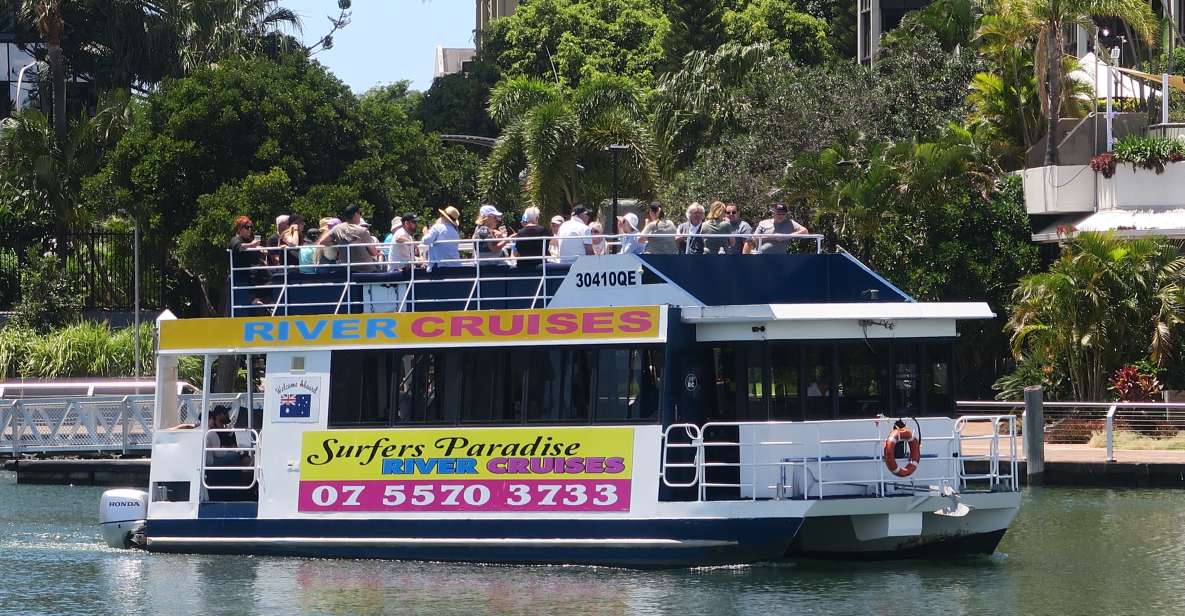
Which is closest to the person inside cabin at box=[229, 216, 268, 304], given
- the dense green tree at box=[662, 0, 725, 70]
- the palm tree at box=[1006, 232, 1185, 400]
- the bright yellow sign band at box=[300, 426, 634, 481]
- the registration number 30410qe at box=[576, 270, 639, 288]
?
the bright yellow sign band at box=[300, 426, 634, 481]

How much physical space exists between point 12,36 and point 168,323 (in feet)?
147

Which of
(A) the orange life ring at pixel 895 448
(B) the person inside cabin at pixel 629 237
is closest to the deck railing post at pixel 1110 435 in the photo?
(A) the orange life ring at pixel 895 448

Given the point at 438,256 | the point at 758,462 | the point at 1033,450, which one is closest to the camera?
the point at 758,462

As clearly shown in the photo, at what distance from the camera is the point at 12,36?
2488 inches

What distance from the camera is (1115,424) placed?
1187 inches

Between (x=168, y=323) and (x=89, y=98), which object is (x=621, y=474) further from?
(x=89, y=98)

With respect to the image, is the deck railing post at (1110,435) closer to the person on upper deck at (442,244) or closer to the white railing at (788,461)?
the white railing at (788,461)

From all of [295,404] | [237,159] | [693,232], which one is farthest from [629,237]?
[237,159]

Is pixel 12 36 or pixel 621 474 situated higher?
pixel 12 36

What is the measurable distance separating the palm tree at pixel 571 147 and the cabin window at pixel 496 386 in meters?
26.1

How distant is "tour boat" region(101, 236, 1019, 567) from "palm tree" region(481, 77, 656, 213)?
82.4ft

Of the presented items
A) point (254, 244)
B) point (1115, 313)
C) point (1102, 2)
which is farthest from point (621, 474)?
point (1102, 2)

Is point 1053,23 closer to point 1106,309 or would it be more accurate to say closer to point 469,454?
point 1106,309

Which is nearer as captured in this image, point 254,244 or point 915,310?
point 915,310
